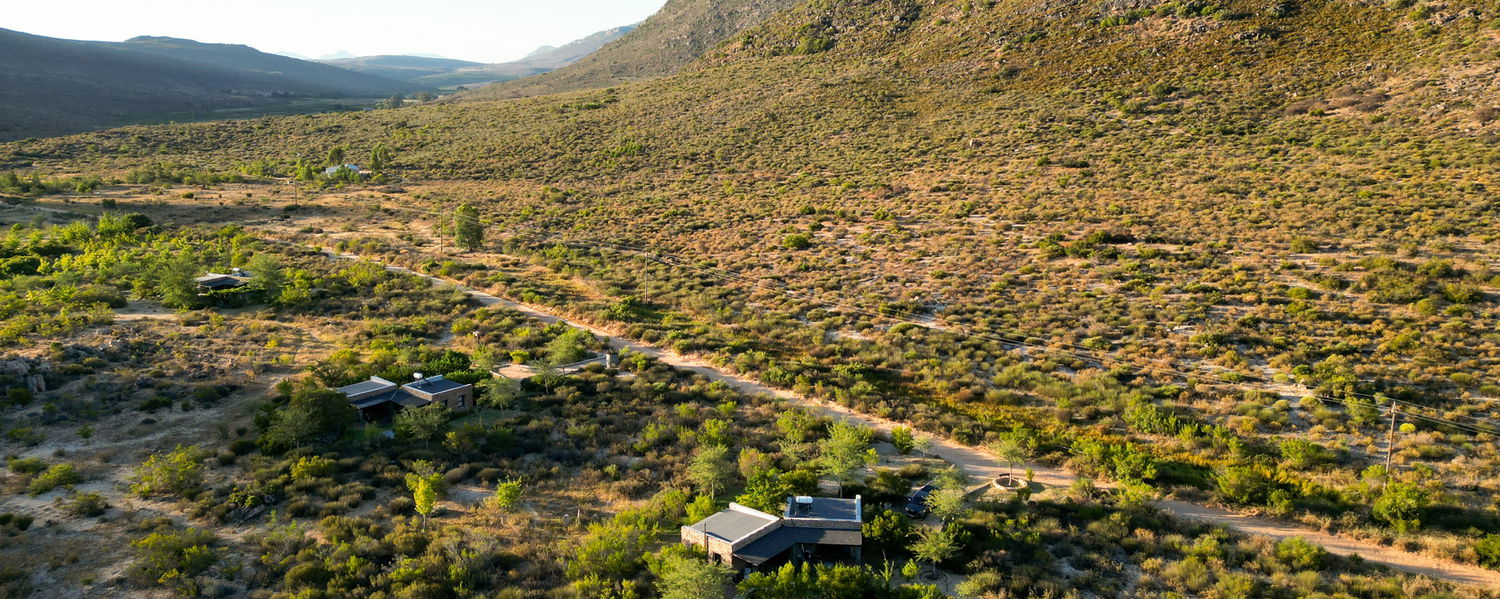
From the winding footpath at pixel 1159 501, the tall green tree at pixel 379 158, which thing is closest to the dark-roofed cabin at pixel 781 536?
the winding footpath at pixel 1159 501

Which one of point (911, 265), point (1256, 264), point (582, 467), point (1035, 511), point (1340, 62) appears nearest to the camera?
point (1035, 511)

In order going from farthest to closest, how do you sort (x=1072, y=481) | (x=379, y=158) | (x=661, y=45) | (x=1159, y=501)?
(x=661, y=45), (x=379, y=158), (x=1072, y=481), (x=1159, y=501)

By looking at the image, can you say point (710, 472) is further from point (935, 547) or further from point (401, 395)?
point (401, 395)

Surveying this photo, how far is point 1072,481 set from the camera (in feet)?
68.4

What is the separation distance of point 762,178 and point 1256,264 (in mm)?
40693

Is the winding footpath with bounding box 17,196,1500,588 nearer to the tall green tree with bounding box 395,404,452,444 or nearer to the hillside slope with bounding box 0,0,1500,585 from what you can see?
the hillside slope with bounding box 0,0,1500,585

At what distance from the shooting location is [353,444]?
23016mm

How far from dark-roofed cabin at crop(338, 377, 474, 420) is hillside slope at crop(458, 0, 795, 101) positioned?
111550 mm

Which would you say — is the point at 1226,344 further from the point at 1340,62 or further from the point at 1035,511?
the point at 1340,62

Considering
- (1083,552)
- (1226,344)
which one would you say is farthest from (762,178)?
(1083,552)

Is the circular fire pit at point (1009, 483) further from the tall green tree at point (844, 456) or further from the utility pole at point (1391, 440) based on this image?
the utility pole at point (1391, 440)

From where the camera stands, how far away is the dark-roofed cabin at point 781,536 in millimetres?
16500

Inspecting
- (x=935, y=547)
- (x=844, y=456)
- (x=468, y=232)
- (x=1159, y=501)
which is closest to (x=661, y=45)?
(x=468, y=232)

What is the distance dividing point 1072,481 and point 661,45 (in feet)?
466
